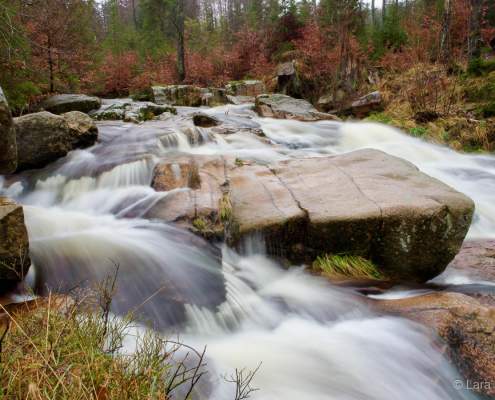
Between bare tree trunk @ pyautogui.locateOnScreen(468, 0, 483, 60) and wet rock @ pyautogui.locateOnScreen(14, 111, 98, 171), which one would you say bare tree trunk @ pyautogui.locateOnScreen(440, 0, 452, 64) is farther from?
wet rock @ pyautogui.locateOnScreen(14, 111, 98, 171)

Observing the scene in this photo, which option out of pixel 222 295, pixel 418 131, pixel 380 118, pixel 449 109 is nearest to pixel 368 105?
pixel 380 118

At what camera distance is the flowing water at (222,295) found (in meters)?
2.52

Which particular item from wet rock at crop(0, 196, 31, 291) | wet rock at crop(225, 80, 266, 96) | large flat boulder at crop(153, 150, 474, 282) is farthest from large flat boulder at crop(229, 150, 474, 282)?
wet rock at crop(225, 80, 266, 96)

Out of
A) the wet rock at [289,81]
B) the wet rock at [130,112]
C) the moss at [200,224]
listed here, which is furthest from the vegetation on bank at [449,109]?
the moss at [200,224]

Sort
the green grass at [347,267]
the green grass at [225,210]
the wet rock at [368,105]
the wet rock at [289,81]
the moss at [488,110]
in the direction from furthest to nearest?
the wet rock at [289,81] < the wet rock at [368,105] < the moss at [488,110] < the green grass at [225,210] < the green grass at [347,267]

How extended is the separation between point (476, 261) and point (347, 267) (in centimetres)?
164

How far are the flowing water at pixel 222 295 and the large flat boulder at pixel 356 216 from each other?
294 mm

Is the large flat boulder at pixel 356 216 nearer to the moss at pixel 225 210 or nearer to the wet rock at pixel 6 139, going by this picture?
the moss at pixel 225 210

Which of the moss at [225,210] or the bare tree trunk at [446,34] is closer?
the moss at [225,210]

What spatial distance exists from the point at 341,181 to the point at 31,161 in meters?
4.85

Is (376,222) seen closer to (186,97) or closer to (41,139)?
(41,139)

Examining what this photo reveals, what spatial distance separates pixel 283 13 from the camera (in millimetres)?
20281

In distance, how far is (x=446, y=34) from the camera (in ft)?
35.9

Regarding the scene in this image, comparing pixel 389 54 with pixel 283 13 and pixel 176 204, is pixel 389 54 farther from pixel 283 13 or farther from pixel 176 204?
pixel 176 204
